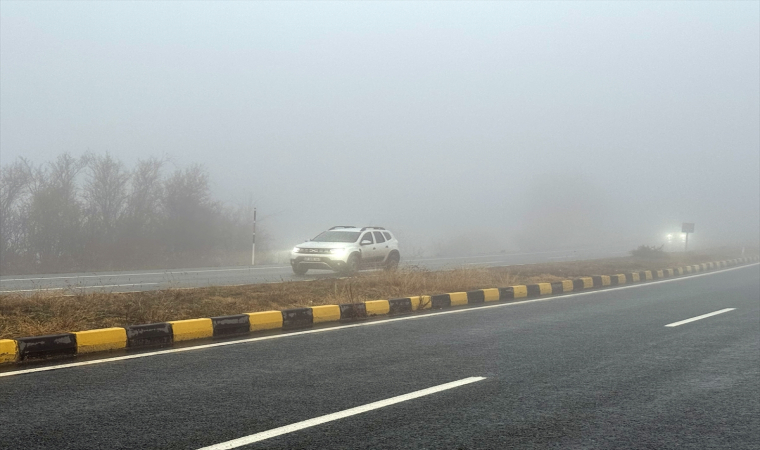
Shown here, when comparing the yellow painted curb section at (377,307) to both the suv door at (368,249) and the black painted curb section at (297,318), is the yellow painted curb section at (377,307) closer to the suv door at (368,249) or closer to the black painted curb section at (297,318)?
the black painted curb section at (297,318)

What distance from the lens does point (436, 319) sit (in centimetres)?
998

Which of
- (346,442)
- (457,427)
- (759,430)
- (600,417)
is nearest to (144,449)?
(346,442)

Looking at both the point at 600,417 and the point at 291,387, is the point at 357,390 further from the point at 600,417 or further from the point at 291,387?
the point at 600,417

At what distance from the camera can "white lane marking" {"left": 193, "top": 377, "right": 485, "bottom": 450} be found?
12.4 ft

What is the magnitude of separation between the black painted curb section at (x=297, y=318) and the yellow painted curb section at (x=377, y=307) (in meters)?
1.22

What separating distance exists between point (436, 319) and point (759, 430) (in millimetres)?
Result: 5850

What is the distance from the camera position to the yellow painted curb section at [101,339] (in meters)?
6.89

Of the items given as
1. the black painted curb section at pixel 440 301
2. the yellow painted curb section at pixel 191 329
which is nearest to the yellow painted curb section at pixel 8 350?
the yellow painted curb section at pixel 191 329

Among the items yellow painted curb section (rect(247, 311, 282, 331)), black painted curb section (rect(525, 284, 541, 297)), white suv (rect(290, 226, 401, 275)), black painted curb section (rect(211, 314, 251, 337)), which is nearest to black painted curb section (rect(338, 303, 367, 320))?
yellow painted curb section (rect(247, 311, 282, 331))

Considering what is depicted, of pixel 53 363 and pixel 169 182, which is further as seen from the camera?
pixel 169 182

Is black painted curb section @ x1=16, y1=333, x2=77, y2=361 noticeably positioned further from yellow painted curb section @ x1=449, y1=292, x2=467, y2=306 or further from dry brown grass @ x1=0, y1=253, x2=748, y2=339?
yellow painted curb section @ x1=449, y1=292, x2=467, y2=306

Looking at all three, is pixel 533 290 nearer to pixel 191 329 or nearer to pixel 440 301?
pixel 440 301

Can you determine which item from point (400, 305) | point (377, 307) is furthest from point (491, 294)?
point (377, 307)

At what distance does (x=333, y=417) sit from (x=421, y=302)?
23.9 ft
